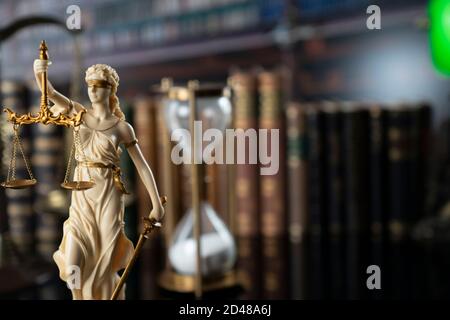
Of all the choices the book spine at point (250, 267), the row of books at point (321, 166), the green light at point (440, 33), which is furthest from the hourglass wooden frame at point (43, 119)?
the green light at point (440, 33)

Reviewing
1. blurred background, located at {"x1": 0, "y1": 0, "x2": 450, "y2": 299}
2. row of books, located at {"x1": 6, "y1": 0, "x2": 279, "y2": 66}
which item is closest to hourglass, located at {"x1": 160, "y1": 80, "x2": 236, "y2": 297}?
blurred background, located at {"x1": 0, "y1": 0, "x2": 450, "y2": 299}

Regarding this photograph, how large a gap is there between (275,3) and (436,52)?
0.47 meters

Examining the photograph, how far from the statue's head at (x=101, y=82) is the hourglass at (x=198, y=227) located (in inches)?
8.5

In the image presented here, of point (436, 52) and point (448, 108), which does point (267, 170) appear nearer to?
point (436, 52)

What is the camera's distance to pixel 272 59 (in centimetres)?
180

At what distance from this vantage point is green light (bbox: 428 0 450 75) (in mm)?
1486

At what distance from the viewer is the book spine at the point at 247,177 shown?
1400 mm

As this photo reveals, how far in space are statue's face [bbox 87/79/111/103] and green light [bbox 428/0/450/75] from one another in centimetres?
108

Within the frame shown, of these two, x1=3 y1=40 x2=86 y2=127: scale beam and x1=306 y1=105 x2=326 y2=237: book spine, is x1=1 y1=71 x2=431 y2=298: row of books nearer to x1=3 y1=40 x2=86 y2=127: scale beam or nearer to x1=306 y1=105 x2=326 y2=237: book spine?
x1=306 y1=105 x2=326 y2=237: book spine

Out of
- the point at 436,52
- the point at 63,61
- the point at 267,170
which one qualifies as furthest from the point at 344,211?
the point at 63,61

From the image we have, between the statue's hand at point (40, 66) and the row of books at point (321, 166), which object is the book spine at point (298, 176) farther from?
the statue's hand at point (40, 66)

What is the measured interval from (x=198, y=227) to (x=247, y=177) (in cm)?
42

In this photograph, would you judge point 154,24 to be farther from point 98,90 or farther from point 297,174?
point 98,90

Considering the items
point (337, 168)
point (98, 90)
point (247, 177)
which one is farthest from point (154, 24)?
point (98, 90)
